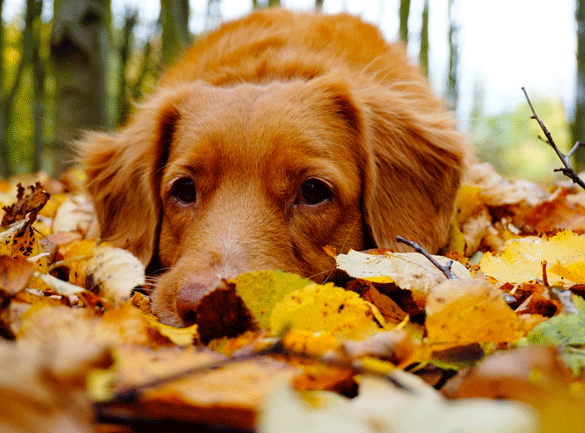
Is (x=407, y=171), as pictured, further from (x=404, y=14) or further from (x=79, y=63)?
(x=404, y=14)

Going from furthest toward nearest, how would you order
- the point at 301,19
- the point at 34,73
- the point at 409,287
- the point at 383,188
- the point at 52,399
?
1. the point at 34,73
2. the point at 301,19
3. the point at 383,188
4. the point at 409,287
5. the point at 52,399

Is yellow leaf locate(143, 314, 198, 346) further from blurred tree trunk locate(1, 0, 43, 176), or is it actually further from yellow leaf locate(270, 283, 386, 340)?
blurred tree trunk locate(1, 0, 43, 176)

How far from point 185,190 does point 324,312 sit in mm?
1649

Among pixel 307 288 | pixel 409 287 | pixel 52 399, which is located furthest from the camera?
pixel 409 287

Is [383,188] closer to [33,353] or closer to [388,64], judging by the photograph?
[388,64]

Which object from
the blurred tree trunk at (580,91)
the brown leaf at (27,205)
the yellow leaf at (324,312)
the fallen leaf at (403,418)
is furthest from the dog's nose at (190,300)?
the blurred tree trunk at (580,91)

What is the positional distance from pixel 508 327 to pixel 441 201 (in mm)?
1790

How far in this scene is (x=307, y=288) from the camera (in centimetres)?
151

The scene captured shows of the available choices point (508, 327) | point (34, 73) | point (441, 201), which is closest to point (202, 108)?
point (441, 201)

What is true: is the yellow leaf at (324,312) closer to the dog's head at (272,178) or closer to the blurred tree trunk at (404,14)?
the dog's head at (272,178)

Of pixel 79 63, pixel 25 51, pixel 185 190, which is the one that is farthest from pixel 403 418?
pixel 25 51

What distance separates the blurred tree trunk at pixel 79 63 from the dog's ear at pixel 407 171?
217 inches

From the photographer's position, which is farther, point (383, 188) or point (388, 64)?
point (388, 64)

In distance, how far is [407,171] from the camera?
10.5 ft
